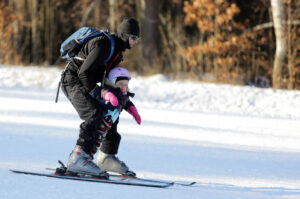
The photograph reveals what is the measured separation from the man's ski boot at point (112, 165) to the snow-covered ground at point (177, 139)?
302 mm

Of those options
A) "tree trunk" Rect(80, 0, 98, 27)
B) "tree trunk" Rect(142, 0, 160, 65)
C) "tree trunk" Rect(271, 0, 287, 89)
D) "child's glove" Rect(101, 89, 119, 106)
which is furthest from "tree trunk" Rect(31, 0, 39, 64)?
"child's glove" Rect(101, 89, 119, 106)

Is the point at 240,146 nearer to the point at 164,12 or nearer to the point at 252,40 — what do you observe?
the point at 252,40

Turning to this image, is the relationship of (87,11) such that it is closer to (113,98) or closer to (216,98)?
(216,98)

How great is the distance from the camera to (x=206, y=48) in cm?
1694

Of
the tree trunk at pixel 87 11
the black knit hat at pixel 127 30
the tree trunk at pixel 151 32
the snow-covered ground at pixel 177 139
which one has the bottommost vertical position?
the snow-covered ground at pixel 177 139

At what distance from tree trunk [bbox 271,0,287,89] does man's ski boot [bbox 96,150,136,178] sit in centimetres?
1013

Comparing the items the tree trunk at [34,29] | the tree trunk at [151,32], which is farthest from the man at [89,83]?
the tree trunk at [34,29]

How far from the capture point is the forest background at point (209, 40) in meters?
16.1

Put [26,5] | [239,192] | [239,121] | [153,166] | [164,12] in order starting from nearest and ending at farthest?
[239,192] < [153,166] < [239,121] < [164,12] < [26,5]

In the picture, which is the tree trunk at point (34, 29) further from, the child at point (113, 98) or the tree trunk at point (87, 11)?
the child at point (113, 98)

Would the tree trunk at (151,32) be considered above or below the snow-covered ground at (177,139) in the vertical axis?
above

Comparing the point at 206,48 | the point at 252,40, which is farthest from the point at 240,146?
the point at 252,40

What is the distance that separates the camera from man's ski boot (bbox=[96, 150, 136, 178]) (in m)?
5.98

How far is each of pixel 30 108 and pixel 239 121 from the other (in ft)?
13.2
